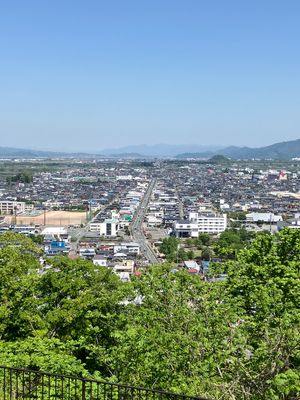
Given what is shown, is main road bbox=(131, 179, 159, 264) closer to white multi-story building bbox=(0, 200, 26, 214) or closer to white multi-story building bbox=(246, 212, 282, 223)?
white multi-story building bbox=(246, 212, 282, 223)

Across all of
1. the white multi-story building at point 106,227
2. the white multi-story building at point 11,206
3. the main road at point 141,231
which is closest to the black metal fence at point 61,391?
the main road at point 141,231

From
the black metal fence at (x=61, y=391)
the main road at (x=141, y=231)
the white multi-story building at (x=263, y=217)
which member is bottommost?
the main road at (x=141, y=231)

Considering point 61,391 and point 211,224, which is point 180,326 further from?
point 211,224

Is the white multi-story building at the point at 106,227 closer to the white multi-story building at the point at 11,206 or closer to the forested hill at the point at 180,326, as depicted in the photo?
the white multi-story building at the point at 11,206

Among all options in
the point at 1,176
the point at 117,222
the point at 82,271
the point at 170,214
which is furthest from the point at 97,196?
the point at 82,271

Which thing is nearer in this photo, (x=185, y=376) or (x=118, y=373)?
(x=185, y=376)

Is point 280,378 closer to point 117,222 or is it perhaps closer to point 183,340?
point 183,340

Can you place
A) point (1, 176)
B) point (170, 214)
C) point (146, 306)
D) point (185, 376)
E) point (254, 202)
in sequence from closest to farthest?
point (185, 376) → point (146, 306) → point (170, 214) → point (254, 202) → point (1, 176)
